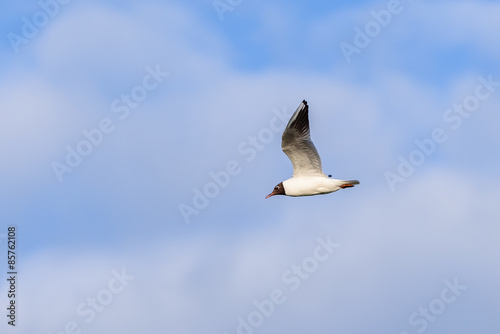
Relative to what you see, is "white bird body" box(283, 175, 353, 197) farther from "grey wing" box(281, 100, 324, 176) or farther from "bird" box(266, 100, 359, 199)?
"grey wing" box(281, 100, 324, 176)

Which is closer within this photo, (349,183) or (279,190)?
(349,183)

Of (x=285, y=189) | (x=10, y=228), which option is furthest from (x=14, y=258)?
(x=285, y=189)

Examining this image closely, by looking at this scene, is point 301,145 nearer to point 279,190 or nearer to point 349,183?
point 349,183

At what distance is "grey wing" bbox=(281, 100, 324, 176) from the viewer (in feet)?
92.7

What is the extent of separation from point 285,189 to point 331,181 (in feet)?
5.80

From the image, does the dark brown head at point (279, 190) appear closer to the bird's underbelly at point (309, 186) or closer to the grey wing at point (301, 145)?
the bird's underbelly at point (309, 186)

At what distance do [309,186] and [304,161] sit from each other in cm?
76

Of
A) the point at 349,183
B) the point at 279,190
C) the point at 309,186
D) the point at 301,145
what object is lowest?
the point at 349,183

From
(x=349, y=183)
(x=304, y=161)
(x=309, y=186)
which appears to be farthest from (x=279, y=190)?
(x=349, y=183)

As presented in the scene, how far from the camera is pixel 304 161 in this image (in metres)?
28.8

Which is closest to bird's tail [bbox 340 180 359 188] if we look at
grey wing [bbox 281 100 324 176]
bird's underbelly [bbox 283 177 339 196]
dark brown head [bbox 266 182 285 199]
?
bird's underbelly [bbox 283 177 339 196]

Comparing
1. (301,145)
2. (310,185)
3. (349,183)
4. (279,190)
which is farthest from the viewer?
(279,190)

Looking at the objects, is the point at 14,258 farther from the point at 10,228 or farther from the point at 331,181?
the point at 331,181

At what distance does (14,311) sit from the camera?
34750 mm
